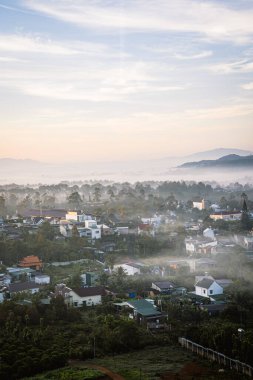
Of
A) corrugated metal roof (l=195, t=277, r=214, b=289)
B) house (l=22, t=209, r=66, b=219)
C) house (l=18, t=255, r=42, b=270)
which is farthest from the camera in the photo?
house (l=22, t=209, r=66, b=219)

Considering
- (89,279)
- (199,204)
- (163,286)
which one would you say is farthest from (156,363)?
(199,204)

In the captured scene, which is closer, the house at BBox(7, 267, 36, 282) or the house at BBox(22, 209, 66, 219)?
the house at BBox(7, 267, 36, 282)

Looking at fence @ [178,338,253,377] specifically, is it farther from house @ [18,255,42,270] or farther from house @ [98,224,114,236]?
house @ [98,224,114,236]

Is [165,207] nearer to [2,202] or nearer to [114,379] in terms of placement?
[2,202]

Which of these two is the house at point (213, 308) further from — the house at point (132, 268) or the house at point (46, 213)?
the house at point (46, 213)

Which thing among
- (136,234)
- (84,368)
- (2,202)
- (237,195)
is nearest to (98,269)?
(136,234)

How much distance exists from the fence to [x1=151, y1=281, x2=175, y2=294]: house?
12.5ft

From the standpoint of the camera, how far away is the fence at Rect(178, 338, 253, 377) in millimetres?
7559

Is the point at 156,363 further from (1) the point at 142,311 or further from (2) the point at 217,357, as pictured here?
(1) the point at 142,311

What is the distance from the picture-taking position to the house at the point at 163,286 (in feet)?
42.7

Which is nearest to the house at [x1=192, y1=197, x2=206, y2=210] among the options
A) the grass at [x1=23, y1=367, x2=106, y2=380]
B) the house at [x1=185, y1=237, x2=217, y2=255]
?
the house at [x1=185, y1=237, x2=217, y2=255]

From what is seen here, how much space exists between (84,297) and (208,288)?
298 cm

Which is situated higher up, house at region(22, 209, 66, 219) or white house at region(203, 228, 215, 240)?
house at region(22, 209, 66, 219)

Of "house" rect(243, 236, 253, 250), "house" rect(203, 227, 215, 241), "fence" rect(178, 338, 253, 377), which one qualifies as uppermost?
"house" rect(203, 227, 215, 241)
